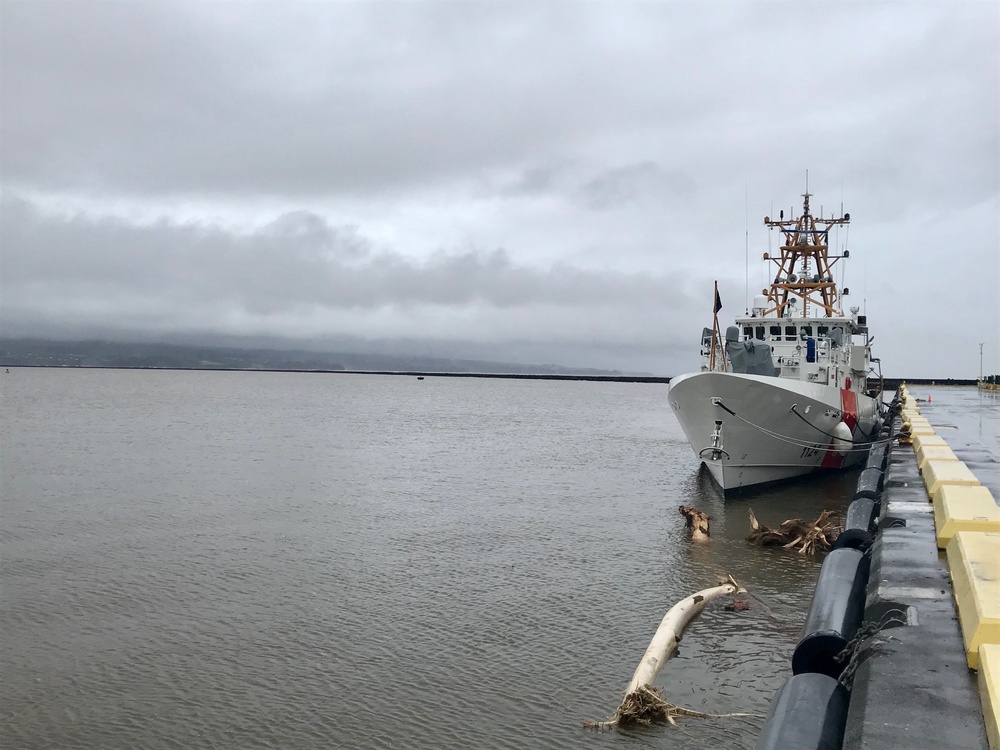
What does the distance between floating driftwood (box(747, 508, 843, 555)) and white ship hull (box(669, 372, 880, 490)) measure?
Answer: 476 cm

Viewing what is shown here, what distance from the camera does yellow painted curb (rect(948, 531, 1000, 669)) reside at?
577cm

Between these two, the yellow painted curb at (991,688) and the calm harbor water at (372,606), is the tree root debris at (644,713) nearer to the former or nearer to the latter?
the calm harbor water at (372,606)

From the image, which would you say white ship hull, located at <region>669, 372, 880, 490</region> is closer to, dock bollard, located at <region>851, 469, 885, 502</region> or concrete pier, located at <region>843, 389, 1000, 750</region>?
dock bollard, located at <region>851, 469, 885, 502</region>

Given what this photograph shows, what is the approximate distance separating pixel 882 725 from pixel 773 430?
Answer: 68.5ft

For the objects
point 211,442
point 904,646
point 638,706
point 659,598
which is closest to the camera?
point 904,646

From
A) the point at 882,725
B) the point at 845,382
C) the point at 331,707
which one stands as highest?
the point at 845,382

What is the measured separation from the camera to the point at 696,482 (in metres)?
30.2

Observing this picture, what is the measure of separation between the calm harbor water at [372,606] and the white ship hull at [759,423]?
103 cm

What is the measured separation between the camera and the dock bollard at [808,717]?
622 cm

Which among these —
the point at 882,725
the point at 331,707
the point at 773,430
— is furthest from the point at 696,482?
the point at 882,725

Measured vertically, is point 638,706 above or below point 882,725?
below

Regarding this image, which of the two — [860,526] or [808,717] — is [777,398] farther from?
[808,717]

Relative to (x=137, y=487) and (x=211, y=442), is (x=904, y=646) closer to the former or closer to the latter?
(x=137, y=487)

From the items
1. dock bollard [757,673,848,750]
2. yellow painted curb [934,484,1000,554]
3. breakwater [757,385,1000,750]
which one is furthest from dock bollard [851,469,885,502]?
dock bollard [757,673,848,750]
